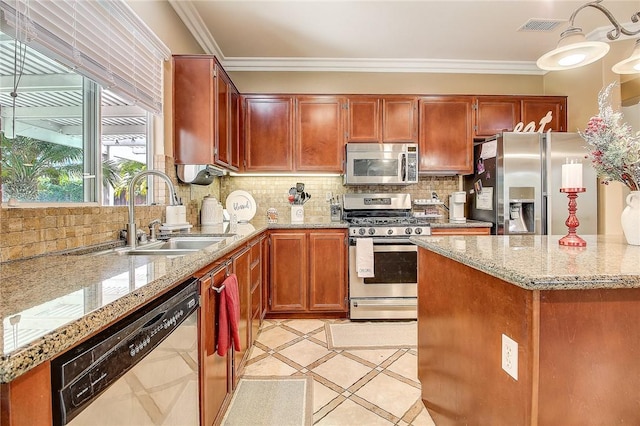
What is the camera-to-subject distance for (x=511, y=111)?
361 cm

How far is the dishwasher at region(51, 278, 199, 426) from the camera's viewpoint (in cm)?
64

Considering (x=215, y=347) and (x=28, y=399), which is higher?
(x=28, y=399)

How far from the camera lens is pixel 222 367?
1695mm

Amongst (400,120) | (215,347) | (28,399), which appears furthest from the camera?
(400,120)

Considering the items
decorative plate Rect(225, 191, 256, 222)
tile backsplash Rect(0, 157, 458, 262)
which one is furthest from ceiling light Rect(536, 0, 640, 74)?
decorative plate Rect(225, 191, 256, 222)

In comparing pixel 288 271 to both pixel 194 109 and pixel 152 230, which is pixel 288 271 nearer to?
pixel 152 230

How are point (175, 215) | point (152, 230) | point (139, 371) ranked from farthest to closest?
point (175, 215) < point (152, 230) < point (139, 371)

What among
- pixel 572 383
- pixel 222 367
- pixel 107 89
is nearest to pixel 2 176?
pixel 107 89

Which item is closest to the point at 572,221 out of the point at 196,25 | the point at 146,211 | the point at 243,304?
the point at 243,304

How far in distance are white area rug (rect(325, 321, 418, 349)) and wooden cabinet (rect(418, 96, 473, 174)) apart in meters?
1.68

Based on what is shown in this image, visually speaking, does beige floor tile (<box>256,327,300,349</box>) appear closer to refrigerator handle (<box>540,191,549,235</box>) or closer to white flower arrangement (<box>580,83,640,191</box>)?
white flower arrangement (<box>580,83,640,191</box>)

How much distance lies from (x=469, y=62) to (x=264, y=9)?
2.38 meters

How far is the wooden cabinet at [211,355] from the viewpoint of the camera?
139 centimetres

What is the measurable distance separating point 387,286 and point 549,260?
207 centimetres
